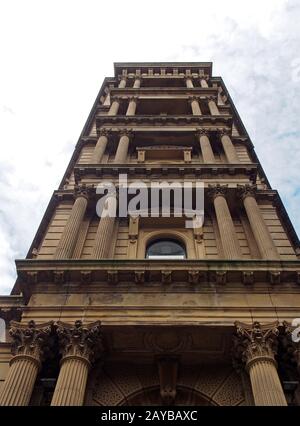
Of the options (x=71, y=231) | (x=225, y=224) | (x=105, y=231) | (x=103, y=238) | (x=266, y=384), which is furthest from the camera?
(x=225, y=224)

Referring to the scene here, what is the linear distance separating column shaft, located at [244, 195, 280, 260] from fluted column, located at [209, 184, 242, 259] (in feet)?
2.95

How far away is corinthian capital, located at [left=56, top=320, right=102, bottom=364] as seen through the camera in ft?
47.5

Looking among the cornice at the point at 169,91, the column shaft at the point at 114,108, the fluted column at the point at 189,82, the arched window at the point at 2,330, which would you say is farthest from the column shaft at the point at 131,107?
the arched window at the point at 2,330

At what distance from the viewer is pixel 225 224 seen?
2059cm

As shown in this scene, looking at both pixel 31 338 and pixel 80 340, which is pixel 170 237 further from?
pixel 31 338

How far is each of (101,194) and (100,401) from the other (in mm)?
10761

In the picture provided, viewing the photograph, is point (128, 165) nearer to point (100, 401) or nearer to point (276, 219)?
point (276, 219)

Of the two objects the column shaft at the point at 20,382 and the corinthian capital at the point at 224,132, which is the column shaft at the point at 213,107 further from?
the column shaft at the point at 20,382

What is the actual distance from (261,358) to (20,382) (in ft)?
23.3

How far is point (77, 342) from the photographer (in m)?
14.7

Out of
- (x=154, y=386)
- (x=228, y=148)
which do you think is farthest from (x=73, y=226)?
(x=228, y=148)
